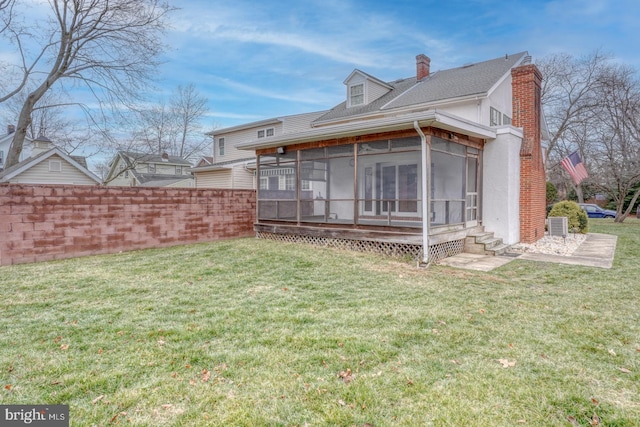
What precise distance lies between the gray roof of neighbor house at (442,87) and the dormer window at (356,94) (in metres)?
0.38

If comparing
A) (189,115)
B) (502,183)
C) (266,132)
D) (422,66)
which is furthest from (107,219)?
(189,115)

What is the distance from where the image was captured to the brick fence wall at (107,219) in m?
7.63

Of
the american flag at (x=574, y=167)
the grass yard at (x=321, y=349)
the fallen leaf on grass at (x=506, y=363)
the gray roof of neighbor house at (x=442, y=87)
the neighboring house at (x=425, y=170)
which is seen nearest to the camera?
the grass yard at (x=321, y=349)

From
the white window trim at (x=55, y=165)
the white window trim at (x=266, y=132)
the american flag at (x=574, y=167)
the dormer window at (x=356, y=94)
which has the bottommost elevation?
the american flag at (x=574, y=167)

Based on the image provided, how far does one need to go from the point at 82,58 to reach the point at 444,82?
14.3 m

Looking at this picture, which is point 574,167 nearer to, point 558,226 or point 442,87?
point 558,226

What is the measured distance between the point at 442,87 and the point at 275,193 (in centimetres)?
720

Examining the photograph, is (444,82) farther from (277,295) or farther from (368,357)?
(368,357)

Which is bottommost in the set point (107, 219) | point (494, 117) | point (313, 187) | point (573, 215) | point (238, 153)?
point (573, 215)

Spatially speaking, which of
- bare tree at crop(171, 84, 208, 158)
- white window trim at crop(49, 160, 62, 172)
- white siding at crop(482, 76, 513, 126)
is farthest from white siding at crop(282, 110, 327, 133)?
bare tree at crop(171, 84, 208, 158)

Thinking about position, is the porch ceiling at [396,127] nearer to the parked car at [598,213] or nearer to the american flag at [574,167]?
the american flag at [574,167]

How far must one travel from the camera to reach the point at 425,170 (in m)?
7.58

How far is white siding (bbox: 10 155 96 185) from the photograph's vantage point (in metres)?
17.9
